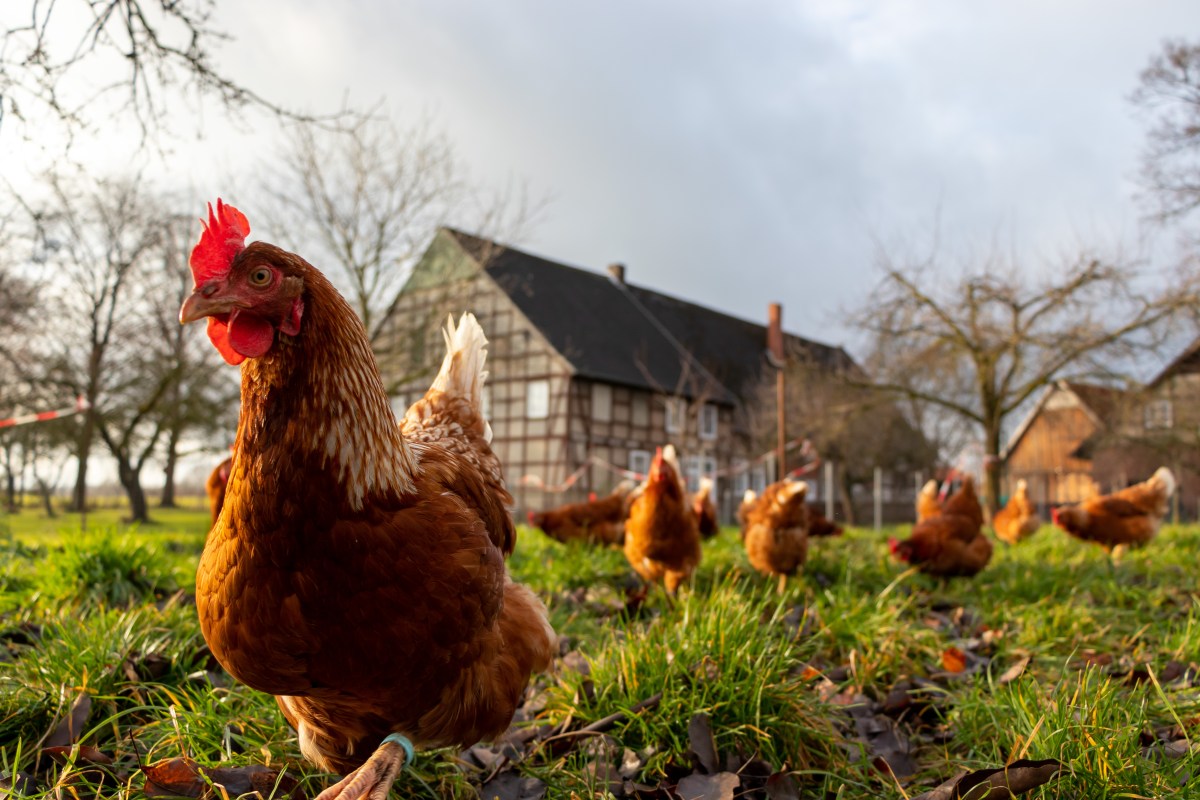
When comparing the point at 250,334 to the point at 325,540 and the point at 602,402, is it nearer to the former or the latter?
the point at 325,540

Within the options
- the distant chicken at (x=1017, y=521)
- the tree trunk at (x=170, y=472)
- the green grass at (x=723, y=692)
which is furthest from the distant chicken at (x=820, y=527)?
the tree trunk at (x=170, y=472)

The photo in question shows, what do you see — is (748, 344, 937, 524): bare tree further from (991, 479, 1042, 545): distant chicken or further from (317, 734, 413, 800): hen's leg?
(317, 734, 413, 800): hen's leg

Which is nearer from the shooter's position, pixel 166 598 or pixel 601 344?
pixel 166 598

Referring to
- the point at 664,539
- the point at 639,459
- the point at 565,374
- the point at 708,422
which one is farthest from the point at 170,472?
the point at 664,539

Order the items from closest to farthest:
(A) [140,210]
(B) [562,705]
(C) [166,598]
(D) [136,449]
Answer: (B) [562,705]
(C) [166,598]
(A) [140,210]
(D) [136,449]

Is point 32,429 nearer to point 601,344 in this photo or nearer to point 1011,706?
point 601,344

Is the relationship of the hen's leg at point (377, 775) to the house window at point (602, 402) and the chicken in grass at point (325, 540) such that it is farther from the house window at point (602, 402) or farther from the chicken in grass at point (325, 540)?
the house window at point (602, 402)

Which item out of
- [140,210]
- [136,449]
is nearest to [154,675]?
[140,210]

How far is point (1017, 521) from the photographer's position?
11.8 meters

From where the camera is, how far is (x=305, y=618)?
1.88 metres

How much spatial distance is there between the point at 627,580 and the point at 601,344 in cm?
2032

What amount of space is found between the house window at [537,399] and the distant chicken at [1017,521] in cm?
1444

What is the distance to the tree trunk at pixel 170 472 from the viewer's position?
22.2 m

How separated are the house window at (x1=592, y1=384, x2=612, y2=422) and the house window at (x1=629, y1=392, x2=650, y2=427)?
3.70 feet
